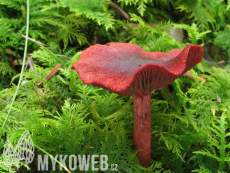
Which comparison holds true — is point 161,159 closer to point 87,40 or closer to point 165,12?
point 87,40

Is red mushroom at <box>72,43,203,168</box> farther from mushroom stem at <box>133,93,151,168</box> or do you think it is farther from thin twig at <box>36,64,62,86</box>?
thin twig at <box>36,64,62,86</box>

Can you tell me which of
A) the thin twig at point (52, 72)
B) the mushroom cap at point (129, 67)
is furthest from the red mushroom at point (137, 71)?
the thin twig at point (52, 72)

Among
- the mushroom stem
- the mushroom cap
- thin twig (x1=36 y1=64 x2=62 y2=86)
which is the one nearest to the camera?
the mushroom cap

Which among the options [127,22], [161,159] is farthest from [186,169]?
[127,22]

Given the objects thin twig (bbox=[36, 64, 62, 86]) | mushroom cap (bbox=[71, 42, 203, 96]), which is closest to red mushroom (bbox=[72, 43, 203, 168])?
mushroom cap (bbox=[71, 42, 203, 96])

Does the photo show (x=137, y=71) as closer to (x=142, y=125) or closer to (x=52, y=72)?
(x=142, y=125)

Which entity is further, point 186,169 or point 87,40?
point 87,40

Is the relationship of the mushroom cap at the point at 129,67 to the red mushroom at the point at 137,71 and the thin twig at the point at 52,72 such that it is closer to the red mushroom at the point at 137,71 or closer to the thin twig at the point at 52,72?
the red mushroom at the point at 137,71

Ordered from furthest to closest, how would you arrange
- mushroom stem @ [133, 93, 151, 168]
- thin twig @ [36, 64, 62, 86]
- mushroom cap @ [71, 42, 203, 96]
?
thin twig @ [36, 64, 62, 86]
mushroom stem @ [133, 93, 151, 168]
mushroom cap @ [71, 42, 203, 96]
